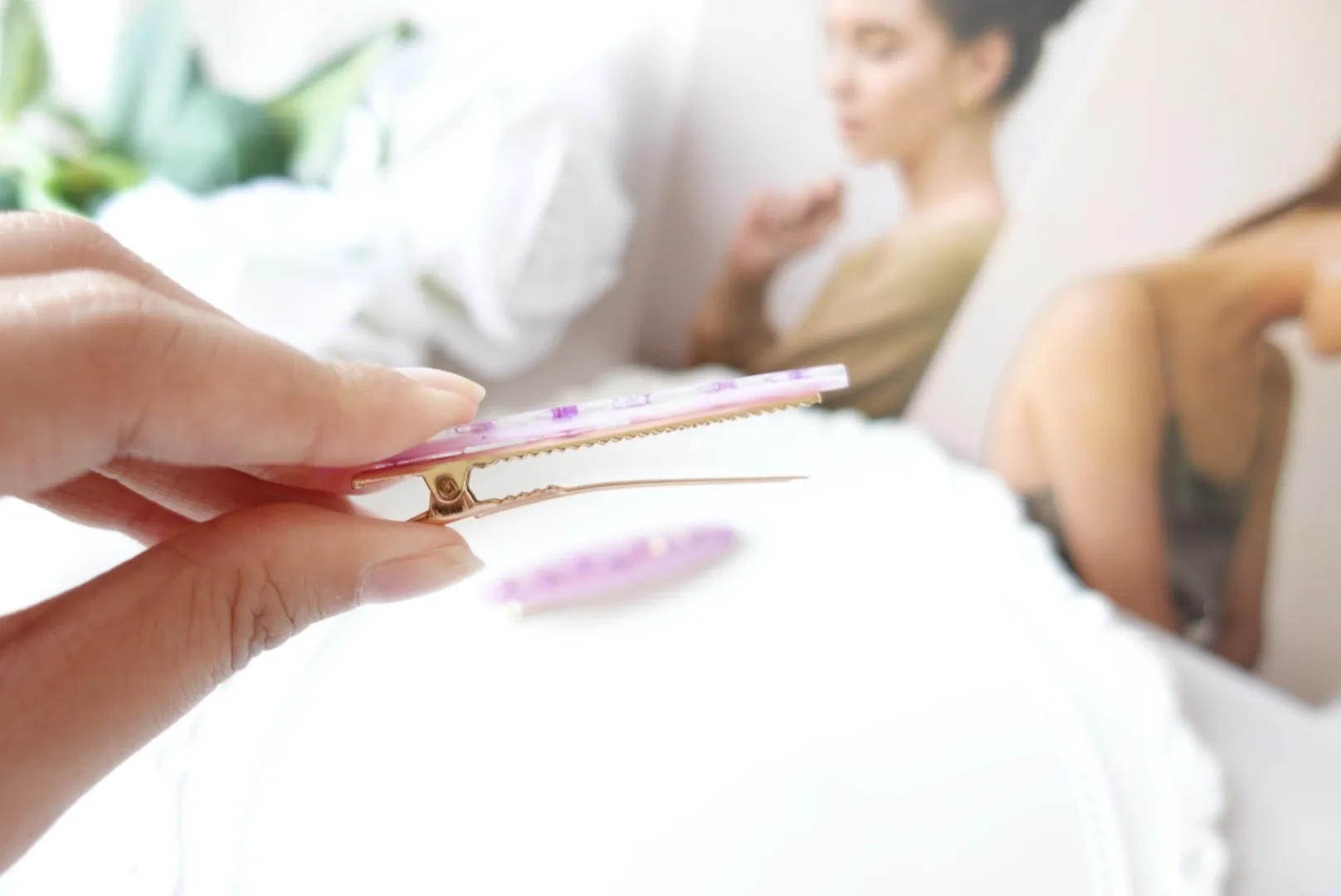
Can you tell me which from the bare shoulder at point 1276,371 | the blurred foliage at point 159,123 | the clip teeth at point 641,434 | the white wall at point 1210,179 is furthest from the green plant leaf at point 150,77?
the bare shoulder at point 1276,371

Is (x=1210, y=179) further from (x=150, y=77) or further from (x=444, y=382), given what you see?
(x=150, y=77)

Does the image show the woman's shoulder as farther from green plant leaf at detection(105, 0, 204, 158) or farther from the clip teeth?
green plant leaf at detection(105, 0, 204, 158)

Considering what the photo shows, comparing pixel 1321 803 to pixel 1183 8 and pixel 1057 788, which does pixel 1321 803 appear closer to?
pixel 1057 788

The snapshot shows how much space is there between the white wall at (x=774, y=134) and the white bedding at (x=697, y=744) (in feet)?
0.62

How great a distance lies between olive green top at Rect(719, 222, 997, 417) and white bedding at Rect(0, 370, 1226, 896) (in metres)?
0.12

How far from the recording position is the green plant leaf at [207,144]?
505 millimetres

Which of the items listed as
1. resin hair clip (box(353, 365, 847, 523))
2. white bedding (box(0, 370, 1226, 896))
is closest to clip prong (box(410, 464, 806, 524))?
resin hair clip (box(353, 365, 847, 523))

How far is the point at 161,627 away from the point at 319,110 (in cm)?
36

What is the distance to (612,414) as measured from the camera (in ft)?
1.03

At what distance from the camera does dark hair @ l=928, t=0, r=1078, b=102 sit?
1.60 ft

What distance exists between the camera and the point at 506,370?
24.5 inches

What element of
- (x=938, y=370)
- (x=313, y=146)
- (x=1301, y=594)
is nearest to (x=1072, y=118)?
(x=938, y=370)

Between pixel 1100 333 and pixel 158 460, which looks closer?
pixel 158 460

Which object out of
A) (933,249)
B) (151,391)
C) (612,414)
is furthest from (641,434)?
(933,249)
